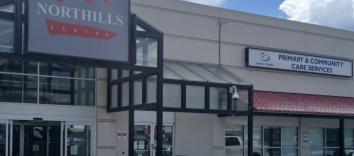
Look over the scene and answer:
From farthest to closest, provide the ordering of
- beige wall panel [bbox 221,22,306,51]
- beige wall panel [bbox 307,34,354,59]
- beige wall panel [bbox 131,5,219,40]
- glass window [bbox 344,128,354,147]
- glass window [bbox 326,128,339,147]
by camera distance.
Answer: glass window [bbox 344,128,354,147] → glass window [bbox 326,128,339,147] → beige wall panel [bbox 307,34,354,59] → beige wall panel [bbox 221,22,306,51] → beige wall panel [bbox 131,5,219,40]

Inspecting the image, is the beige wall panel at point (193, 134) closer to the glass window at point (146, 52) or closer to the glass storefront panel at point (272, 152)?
the glass storefront panel at point (272, 152)

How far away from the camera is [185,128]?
1547 cm

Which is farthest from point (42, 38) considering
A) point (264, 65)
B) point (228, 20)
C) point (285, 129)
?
point (285, 129)

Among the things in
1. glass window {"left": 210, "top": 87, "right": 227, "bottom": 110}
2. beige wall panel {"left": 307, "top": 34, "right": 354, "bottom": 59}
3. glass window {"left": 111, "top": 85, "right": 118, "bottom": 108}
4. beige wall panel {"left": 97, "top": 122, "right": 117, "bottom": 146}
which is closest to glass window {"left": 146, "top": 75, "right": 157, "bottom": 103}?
glass window {"left": 111, "top": 85, "right": 118, "bottom": 108}

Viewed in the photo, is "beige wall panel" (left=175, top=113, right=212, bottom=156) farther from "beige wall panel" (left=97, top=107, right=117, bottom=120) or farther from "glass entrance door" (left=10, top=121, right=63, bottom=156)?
"glass entrance door" (left=10, top=121, right=63, bottom=156)

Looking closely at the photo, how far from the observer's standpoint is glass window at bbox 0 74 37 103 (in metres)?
12.4

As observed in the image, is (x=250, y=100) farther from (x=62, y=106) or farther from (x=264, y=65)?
(x=62, y=106)

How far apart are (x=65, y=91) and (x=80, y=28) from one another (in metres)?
3.46

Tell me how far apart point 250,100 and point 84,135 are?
225 inches

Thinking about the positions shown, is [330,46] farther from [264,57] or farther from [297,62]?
[264,57]

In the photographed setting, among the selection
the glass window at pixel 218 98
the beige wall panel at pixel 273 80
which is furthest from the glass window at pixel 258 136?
the glass window at pixel 218 98

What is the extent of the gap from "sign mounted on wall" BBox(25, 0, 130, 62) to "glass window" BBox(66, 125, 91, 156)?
360 centimetres

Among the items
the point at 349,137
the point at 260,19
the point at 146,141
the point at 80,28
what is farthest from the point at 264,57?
the point at 80,28

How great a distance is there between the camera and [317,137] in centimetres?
1933
